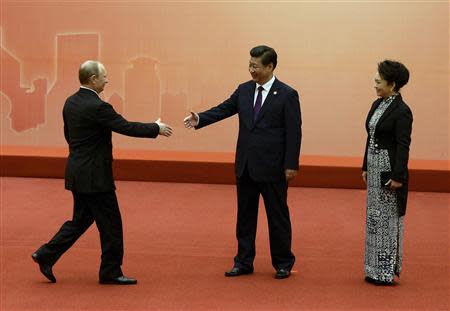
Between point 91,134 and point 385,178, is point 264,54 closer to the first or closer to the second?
point 385,178

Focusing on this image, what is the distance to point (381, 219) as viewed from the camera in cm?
482

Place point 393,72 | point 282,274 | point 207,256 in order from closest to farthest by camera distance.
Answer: point 393,72 < point 282,274 < point 207,256

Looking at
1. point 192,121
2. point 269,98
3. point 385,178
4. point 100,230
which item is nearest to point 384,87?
point 385,178

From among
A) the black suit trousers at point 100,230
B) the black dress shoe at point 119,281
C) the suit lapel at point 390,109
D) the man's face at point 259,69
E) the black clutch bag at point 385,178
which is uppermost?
the man's face at point 259,69

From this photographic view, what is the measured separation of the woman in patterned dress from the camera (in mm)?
4746

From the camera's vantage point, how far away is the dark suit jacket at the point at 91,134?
4598 millimetres

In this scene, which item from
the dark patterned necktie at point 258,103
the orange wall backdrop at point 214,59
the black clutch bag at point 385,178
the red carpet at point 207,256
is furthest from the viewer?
the orange wall backdrop at point 214,59

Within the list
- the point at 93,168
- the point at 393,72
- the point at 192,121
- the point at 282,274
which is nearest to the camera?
the point at 93,168

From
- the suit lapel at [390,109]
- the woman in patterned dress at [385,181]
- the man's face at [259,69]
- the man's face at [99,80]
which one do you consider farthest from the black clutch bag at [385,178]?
the man's face at [99,80]

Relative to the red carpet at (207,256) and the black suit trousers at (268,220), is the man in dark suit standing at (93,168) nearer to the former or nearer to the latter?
the red carpet at (207,256)

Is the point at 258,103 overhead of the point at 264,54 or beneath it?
beneath

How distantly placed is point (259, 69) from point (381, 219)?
114 centimetres

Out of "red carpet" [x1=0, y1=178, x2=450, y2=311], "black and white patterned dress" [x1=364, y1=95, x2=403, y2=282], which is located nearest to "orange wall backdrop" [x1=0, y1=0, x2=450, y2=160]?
"red carpet" [x1=0, y1=178, x2=450, y2=311]

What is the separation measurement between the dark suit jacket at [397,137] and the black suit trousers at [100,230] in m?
1.59
